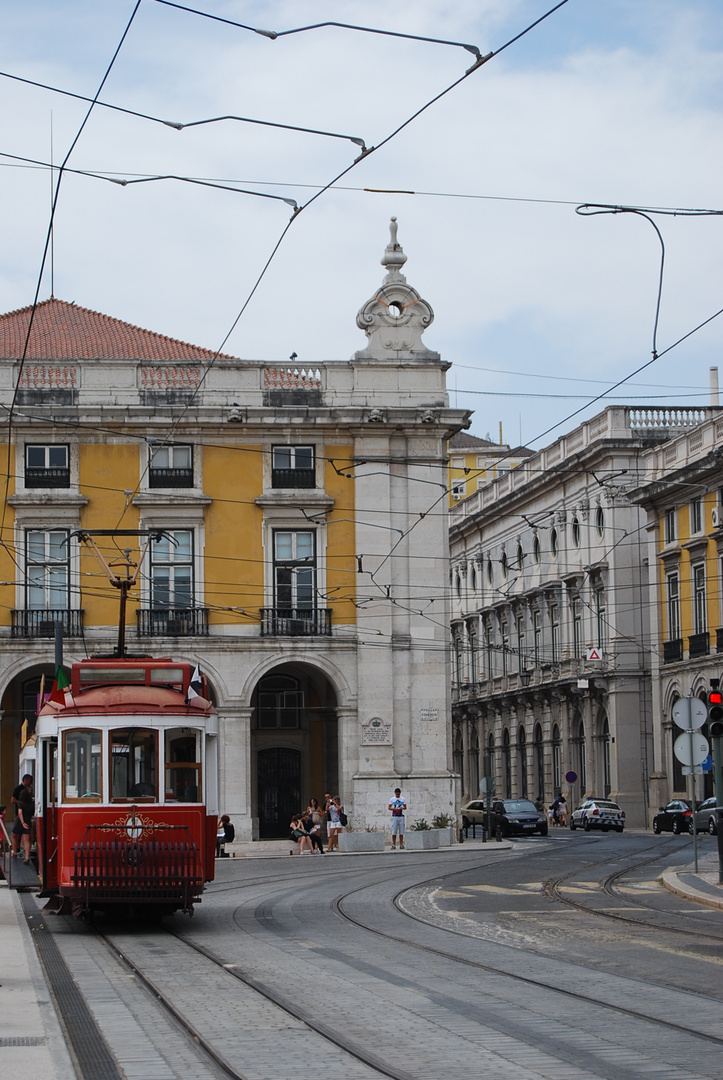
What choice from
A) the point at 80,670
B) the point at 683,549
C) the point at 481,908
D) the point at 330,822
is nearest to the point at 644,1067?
the point at 80,670

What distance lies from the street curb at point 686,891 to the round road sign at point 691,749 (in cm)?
180

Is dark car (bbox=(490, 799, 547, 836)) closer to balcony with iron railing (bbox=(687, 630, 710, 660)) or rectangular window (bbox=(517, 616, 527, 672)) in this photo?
balcony with iron railing (bbox=(687, 630, 710, 660))

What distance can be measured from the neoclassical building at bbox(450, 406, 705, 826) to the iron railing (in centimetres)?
4603

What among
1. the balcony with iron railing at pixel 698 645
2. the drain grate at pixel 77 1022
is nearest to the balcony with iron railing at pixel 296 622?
the balcony with iron railing at pixel 698 645

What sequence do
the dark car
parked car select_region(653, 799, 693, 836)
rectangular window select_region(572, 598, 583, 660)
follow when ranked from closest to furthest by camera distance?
the dark car < parked car select_region(653, 799, 693, 836) < rectangular window select_region(572, 598, 583, 660)

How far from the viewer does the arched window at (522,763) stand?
75812 millimetres

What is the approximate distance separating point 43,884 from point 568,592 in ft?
170

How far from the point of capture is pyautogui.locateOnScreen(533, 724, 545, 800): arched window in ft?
240

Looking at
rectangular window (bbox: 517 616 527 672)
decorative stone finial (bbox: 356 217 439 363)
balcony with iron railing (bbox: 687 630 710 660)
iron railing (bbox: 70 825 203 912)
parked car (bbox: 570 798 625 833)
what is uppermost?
decorative stone finial (bbox: 356 217 439 363)

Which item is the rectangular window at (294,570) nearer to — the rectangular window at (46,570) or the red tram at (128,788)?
the rectangular window at (46,570)

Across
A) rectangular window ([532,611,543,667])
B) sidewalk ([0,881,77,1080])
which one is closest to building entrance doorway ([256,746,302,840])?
rectangular window ([532,611,543,667])

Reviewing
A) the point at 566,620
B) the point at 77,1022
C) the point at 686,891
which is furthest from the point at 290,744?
the point at 77,1022

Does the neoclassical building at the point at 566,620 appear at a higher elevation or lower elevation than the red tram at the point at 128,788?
higher

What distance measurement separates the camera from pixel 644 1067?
903 cm
